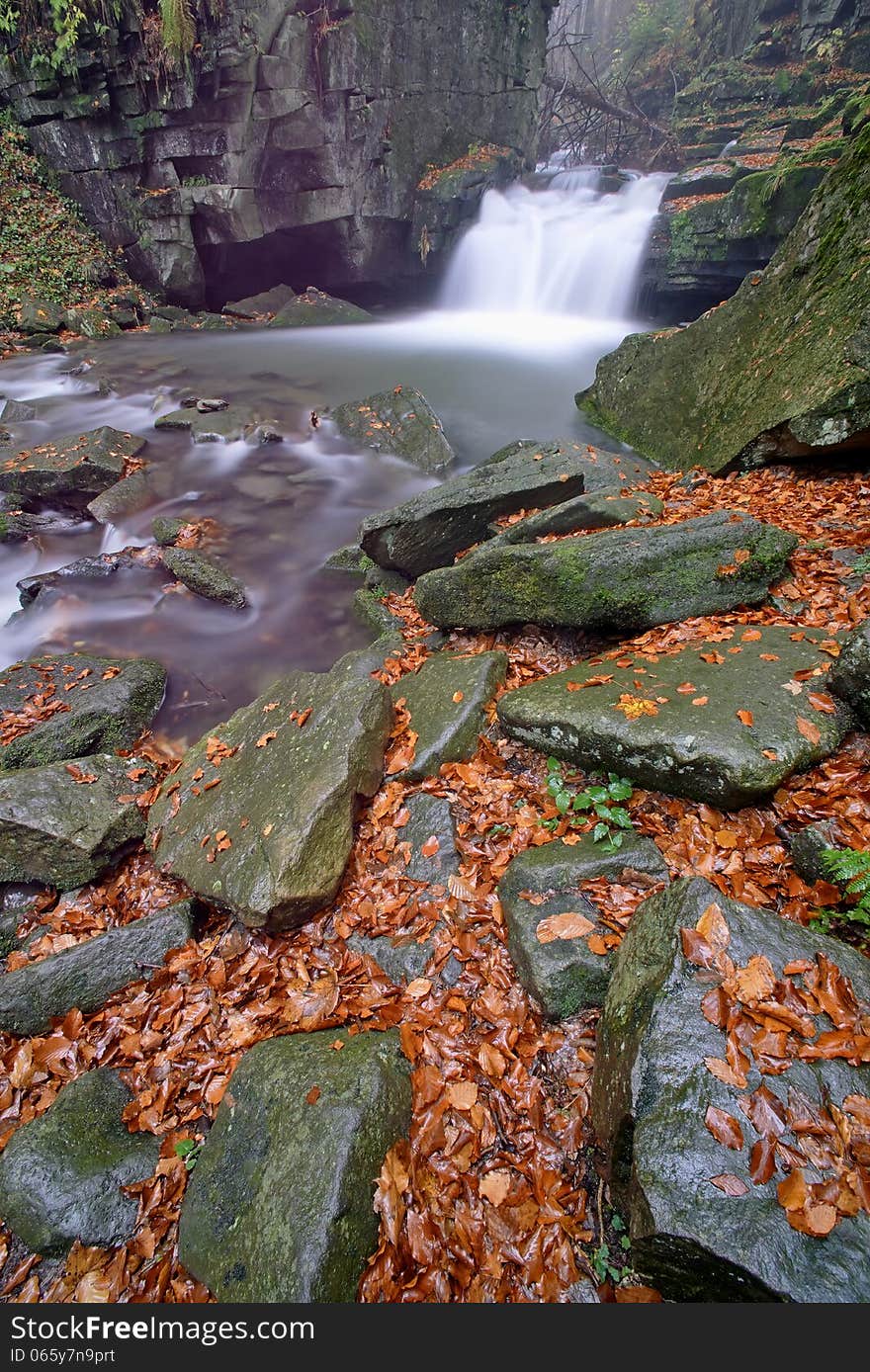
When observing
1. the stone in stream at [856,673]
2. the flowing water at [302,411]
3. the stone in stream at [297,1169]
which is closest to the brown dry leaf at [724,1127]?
the stone in stream at [297,1169]

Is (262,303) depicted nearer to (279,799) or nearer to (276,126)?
(276,126)

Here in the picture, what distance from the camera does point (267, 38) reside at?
15.1 meters

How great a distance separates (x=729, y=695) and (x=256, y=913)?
298 cm

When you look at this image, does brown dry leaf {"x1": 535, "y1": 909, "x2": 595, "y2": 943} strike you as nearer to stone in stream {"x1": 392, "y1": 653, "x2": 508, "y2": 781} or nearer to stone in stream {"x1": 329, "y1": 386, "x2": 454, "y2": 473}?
stone in stream {"x1": 392, "y1": 653, "x2": 508, "y2": 781}

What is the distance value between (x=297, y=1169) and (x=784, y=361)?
768cm

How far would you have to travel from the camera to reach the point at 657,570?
176 inches

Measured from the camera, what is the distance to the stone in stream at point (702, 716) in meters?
3.12

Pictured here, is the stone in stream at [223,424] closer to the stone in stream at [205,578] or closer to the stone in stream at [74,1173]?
the stone in stream at [205,578]

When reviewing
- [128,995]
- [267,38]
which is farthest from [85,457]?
[267,38]

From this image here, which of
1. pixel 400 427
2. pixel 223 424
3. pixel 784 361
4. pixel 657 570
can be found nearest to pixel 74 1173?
pixel 657 570

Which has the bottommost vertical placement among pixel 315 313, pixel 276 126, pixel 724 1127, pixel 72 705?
pixel 72 705

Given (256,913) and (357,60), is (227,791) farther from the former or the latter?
(357,60)

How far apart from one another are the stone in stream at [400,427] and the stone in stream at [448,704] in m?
6.23

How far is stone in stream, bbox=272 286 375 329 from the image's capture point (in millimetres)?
19000
